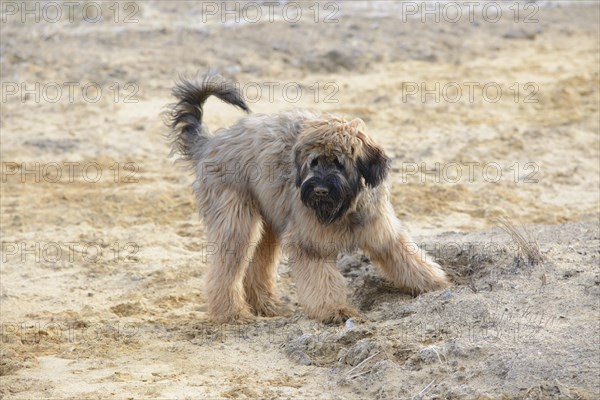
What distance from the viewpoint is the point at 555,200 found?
10164 mm

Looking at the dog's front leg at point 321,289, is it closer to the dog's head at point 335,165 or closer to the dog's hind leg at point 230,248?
the dog's head at point 335,165

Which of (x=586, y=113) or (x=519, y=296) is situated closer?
(x=519, y=296)

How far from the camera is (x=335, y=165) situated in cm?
673

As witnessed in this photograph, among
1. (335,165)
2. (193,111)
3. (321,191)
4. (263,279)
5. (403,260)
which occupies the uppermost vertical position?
(193,111)

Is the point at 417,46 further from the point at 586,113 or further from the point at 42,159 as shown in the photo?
the point at 42,159

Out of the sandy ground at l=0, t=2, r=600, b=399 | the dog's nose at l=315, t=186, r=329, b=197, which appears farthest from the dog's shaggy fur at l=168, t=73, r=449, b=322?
the sandy ground at l=0, t=2, r=600, b=399

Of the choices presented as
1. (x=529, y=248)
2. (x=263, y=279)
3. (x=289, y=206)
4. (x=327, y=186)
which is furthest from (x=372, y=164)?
(x=263, y=279)

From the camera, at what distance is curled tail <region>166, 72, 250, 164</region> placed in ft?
25.4

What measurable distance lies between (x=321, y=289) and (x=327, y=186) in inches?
30.0

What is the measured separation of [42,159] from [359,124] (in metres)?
5.24

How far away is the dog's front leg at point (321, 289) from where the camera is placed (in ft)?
22.7

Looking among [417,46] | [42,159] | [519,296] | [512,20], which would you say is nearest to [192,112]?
[519,296]

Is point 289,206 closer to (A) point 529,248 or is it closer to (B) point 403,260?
(B) point 403,260

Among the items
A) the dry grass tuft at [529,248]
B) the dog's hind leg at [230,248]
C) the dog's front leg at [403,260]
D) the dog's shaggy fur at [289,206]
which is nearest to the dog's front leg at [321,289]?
the dog's shaggy fur at [289,206]
